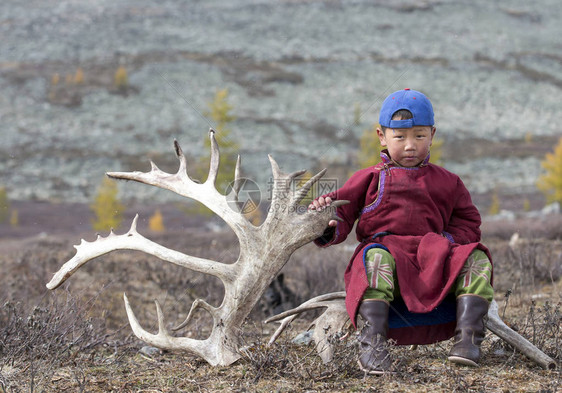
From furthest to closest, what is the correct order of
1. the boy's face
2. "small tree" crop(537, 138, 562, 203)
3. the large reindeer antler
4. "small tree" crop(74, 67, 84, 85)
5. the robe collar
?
"small tree" crop(74, 67, 84, 85) < "small tree" crop(537, 138, 562, 203) < the robe collar < the boy's face < the large reindeer antler

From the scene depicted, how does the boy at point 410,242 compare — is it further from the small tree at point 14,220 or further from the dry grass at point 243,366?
the small tree at point 14,220

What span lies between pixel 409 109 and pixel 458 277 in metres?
Result: 0.94

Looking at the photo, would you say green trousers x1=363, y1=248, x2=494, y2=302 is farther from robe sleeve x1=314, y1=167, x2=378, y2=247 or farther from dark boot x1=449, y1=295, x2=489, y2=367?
robe sleeve x1=314, y1=167, x2=378, y2=247

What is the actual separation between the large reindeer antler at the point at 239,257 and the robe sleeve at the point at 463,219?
2.38 ft

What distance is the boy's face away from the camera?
3.46m

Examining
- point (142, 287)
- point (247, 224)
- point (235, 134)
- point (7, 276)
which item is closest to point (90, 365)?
point (247, 224)

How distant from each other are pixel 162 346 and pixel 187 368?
0.63 feet

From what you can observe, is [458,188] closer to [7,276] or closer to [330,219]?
[330,219]

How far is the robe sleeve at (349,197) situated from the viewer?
3549 mm

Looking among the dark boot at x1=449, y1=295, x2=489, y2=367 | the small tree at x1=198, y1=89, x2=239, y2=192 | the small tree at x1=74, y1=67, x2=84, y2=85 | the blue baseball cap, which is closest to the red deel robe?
the dark boot at x1=449, y1=295, x2=489, y2=367

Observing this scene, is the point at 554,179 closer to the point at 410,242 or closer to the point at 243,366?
the point at 410,242

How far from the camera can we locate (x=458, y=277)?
3.19 meters

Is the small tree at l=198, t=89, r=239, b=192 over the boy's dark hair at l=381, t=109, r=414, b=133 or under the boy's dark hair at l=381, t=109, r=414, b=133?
under

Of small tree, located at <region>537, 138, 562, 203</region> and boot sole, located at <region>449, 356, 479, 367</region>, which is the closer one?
boot sole, located at <region>449, 356, 479, 367</region>
